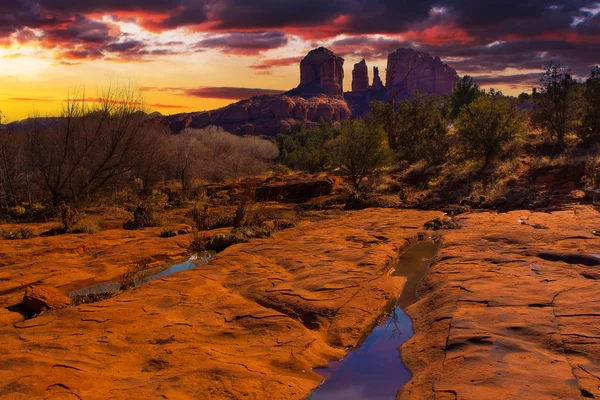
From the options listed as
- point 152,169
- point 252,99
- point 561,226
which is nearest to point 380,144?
point 561,226

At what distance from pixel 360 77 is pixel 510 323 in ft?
556

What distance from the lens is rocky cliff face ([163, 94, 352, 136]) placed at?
96562 millimetres

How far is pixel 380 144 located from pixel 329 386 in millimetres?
16088

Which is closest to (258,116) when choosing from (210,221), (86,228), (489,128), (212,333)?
(489,128)

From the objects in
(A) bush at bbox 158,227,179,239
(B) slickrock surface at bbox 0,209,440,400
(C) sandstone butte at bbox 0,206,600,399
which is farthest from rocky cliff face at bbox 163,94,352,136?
(B) slickrock surface at bbox 0,209,440,400

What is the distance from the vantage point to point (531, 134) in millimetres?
22531

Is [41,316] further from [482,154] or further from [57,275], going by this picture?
[482,154]

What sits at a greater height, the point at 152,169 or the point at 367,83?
the point at 367,83

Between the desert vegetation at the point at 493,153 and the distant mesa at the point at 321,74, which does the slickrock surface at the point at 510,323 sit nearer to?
the desert vegetation at the point at 493,153

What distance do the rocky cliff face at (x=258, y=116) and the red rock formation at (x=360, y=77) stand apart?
57.1 metres

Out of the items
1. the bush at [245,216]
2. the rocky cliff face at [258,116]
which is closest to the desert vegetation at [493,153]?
the bush at [245,216]

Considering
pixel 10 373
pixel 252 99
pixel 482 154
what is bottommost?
pixel 10 373

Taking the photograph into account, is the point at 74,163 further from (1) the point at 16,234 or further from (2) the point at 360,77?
(2) the point at 360,77

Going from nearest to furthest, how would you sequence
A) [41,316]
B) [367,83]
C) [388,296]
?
[41,316] < [388,296] < [367,83]
